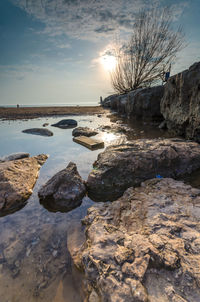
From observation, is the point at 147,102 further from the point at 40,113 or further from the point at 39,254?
the point at 40,113

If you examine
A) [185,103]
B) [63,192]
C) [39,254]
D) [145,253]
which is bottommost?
[39,254]

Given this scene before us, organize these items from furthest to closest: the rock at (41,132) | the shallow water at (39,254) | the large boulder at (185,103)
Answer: the rock at (41,132) → the large boulder at (185,103) → the shallow water at (39,254)

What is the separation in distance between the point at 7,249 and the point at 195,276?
1661mm

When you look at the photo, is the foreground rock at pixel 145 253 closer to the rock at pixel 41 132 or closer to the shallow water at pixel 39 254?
the shallow water at pixel 39 254

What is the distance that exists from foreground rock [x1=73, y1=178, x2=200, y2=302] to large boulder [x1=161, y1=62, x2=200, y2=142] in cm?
301

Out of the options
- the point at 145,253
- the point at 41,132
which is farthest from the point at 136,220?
the point at 41,132

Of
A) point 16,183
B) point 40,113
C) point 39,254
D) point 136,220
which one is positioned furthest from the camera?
point 40,113

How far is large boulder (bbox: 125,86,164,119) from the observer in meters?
7.14

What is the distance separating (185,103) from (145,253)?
15.4 ft

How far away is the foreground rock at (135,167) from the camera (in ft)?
7.62

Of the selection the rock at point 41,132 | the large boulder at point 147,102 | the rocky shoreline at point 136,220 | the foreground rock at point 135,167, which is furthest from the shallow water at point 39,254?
the large boulder at point 147,102

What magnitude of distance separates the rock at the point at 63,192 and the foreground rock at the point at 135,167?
8.5 inches

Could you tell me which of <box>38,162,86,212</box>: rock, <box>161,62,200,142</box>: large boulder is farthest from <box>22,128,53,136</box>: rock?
<box>161,62,200,142</box>: large boulder

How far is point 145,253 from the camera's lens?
1020 mm
